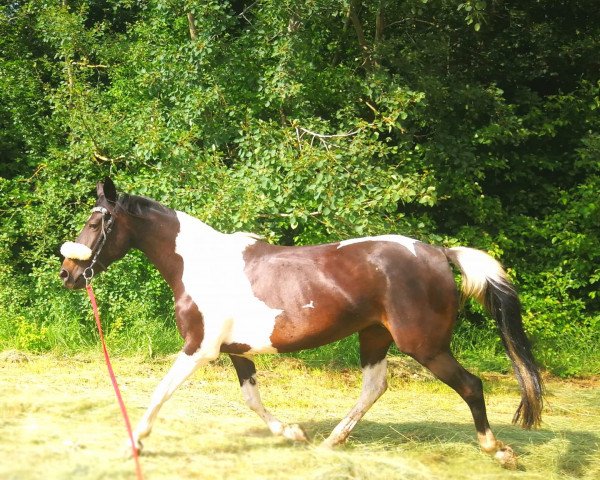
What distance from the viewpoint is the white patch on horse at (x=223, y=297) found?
4312 millimetres

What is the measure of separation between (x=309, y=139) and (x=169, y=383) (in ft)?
14.3

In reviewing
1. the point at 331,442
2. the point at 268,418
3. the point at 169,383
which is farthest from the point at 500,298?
the point at 169,383

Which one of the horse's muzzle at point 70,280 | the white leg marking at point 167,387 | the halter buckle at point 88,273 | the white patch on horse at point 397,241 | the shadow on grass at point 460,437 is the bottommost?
the shadow on grass at point 460,437

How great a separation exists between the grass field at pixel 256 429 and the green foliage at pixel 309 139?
49.0 inches

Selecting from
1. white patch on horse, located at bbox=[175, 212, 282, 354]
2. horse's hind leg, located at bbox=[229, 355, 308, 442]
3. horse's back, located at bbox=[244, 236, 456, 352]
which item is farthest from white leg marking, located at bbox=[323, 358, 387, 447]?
white patch on horse, located at bbox=[175, 212, 282, 354]

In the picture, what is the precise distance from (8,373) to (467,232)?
6.06 meters

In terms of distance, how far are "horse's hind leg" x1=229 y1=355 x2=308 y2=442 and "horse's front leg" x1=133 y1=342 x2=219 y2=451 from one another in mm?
460

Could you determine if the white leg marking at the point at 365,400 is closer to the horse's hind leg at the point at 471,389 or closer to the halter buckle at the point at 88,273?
the horse's hind leg at the point at 471,389

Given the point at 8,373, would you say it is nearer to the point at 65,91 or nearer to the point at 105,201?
the point at 105,201

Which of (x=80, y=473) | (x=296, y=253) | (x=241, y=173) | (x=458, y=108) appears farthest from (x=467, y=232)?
(x=80, y=473)

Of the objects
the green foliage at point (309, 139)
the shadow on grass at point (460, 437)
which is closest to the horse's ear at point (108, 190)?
the shadow on grass at point (460, 437)

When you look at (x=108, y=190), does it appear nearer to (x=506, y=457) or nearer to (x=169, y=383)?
(x=169, y=383)

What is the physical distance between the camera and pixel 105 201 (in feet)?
14.7

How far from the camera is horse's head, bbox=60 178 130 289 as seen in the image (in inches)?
176
